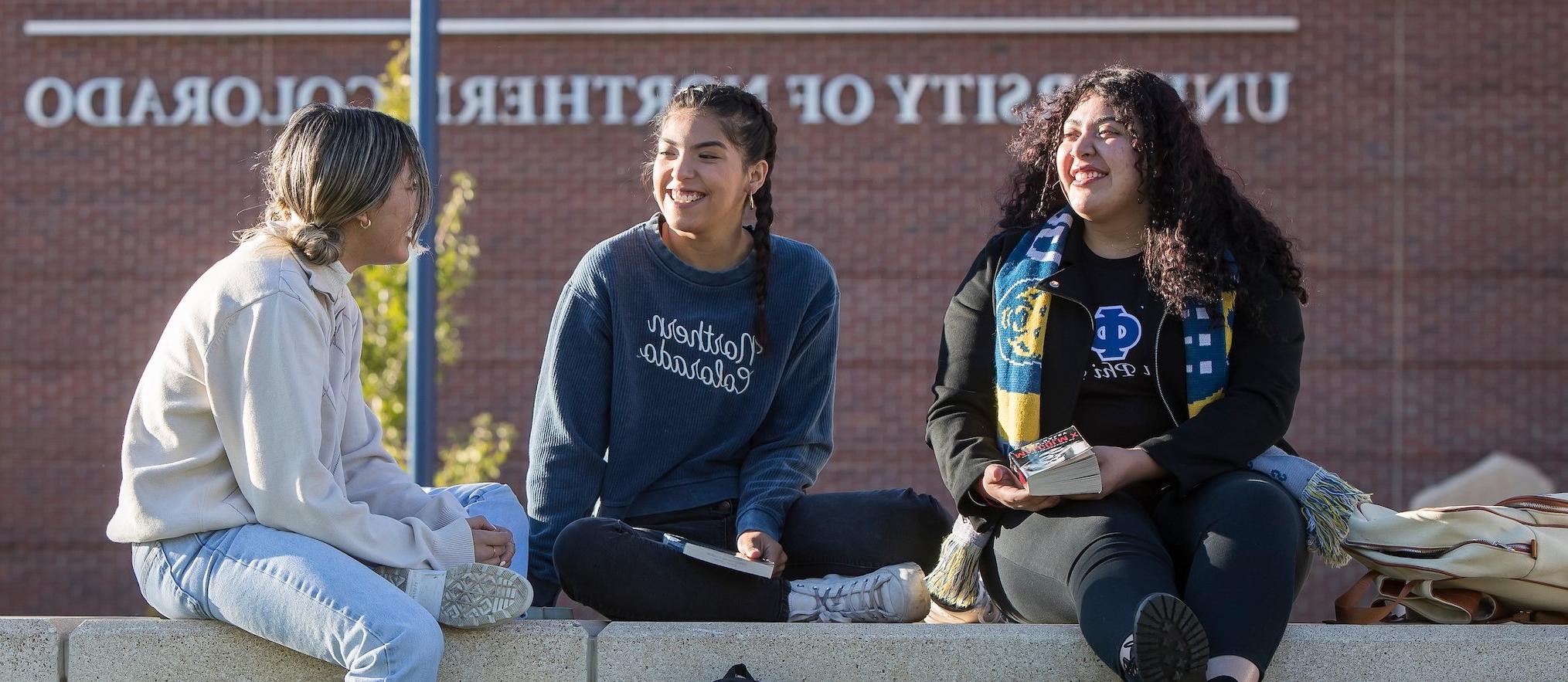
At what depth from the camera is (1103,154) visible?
133 inches

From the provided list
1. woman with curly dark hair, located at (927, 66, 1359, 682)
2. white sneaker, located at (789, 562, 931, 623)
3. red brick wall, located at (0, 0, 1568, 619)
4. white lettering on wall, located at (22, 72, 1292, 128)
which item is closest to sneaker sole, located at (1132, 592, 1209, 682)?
woman with curly dark hair, located at (927, 66, 1359, 682)

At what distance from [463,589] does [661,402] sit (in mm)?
876

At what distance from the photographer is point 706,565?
329 centimetres

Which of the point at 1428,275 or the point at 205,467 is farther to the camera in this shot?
the point at 1428,275

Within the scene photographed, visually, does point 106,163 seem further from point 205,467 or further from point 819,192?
point 205,467

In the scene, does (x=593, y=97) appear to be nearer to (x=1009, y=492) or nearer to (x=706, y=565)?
(x=706, y=565)

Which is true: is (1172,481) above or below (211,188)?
below

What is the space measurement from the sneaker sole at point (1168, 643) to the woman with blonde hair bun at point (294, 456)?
1.18 metres

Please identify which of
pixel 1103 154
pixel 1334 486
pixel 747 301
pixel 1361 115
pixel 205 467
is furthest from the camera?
pixel 1361 115

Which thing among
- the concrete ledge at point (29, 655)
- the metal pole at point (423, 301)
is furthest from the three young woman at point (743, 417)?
the metal pole at point (423, 301)

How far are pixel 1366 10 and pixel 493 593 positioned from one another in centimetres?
911

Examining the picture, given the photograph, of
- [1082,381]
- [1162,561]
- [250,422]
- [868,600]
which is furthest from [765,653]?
[250,422]

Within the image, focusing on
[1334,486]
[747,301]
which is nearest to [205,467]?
[747,301]

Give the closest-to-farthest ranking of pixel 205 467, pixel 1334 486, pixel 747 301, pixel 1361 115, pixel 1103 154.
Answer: pixel 205 467 < pixel 1334 486 < pixel 1103 154 < pixel 747 301 < pixel 1361 115
